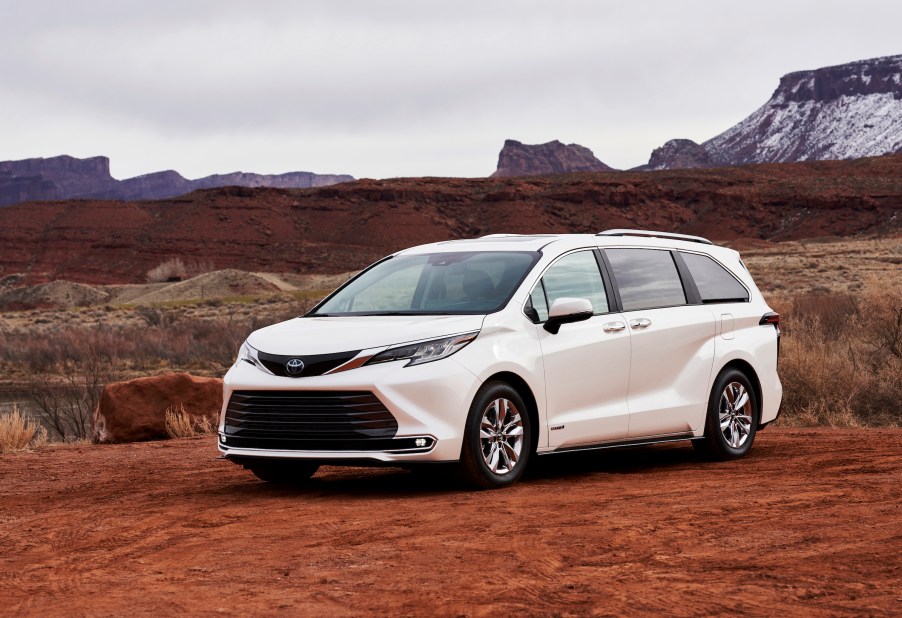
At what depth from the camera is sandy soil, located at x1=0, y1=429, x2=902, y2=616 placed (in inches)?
216

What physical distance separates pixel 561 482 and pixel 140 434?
24.2ft

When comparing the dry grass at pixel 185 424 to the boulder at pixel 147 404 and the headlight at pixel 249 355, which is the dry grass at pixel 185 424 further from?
the headlight at pixel 249 355

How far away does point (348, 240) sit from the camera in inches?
4149

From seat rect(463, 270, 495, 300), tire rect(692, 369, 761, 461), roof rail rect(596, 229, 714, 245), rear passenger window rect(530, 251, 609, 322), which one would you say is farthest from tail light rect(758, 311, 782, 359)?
seat rect(463, 270, 495, 300)

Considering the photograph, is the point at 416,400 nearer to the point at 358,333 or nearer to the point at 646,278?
the point at 358,333

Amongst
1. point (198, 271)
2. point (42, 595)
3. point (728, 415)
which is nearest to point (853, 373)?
point (728, 415)

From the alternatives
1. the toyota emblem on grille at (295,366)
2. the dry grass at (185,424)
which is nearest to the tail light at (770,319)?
the toyota emblem on grille at (295,366)

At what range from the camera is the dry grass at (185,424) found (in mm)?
15141

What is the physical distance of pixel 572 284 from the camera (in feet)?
31.8

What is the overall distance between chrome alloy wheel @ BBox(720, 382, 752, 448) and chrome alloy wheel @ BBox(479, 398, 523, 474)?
8.48ft

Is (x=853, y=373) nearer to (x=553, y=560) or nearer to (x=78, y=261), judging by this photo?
(x=553, y=560)

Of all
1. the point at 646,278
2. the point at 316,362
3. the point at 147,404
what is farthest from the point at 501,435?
the point at 147,404

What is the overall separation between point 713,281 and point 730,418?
1.20 m

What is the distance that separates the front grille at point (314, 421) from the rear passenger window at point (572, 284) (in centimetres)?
159
